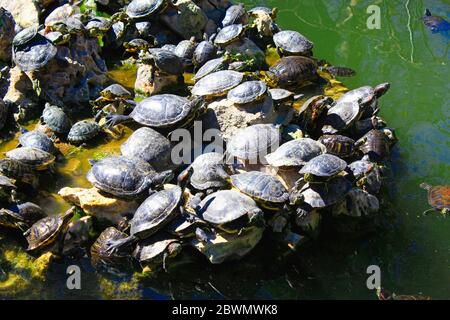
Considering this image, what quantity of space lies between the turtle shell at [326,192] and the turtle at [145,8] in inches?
195

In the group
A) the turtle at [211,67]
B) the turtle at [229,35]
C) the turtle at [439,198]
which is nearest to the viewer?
the turtle at [439,198]

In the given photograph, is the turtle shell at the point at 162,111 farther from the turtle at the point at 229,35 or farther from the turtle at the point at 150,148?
the turtle at the point at 229,35

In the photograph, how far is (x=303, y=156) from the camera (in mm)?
6305

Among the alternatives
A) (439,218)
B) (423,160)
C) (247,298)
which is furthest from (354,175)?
(247,298)

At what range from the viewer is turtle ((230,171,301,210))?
19.1 feet

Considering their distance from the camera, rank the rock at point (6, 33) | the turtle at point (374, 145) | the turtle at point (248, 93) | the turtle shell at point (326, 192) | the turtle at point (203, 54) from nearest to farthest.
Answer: the turtle shell at point (326, 192) < the turtle at point (248, 93) < the turtle at point (374, 145) < the rock at point (6, 33) < the turtle at point (203, 54)

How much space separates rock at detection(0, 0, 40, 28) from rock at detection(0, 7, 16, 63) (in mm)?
486

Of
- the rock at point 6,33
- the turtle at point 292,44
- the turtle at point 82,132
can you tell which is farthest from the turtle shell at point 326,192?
the rock at point 6,33

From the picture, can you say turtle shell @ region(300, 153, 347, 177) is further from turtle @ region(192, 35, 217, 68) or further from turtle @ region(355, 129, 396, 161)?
A: turtle @ region(192, 35, 217, 68)

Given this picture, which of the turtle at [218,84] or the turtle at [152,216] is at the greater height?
the turtle at [218,84]

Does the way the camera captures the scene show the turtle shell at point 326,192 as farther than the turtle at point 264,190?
Yes

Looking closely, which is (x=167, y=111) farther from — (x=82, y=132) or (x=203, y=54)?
(x=203, y=54)

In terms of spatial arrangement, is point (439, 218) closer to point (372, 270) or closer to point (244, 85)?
point (372, 270)

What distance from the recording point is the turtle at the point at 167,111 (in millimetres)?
6785
